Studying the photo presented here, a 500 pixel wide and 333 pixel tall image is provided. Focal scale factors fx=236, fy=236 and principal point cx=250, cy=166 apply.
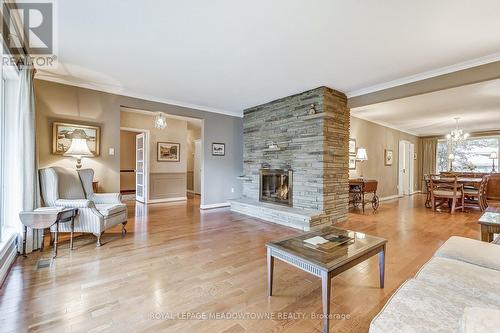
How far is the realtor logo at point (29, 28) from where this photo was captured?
2109 millimetres

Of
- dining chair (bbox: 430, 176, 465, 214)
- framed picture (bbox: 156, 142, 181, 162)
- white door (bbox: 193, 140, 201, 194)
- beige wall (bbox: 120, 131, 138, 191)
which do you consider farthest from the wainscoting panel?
dining chair (bbox: 430, 176, 465, 214)

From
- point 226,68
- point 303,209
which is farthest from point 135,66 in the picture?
point 303,209

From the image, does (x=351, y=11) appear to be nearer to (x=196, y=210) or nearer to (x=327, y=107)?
(x=327, y=107)

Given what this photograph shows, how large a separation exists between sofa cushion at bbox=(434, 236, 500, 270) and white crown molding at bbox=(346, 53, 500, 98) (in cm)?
250

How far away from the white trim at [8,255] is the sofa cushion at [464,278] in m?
3.43

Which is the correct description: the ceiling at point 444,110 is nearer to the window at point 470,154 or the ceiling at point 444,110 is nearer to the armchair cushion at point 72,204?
the window at point 470,154

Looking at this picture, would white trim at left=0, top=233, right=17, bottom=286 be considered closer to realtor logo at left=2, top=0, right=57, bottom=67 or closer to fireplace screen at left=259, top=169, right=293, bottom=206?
realtor logo at left=2, top=0, right=57, bottom=67

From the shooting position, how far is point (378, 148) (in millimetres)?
7125

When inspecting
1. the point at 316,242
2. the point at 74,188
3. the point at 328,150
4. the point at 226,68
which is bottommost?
the point at 316,242

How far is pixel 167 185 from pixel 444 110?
7.37 metres

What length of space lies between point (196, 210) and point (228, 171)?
128cm

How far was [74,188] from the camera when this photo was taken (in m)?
3.50

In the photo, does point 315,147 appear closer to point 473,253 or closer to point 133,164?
point 473,253

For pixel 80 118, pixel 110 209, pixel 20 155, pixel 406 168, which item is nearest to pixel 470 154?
pixel 406 168
